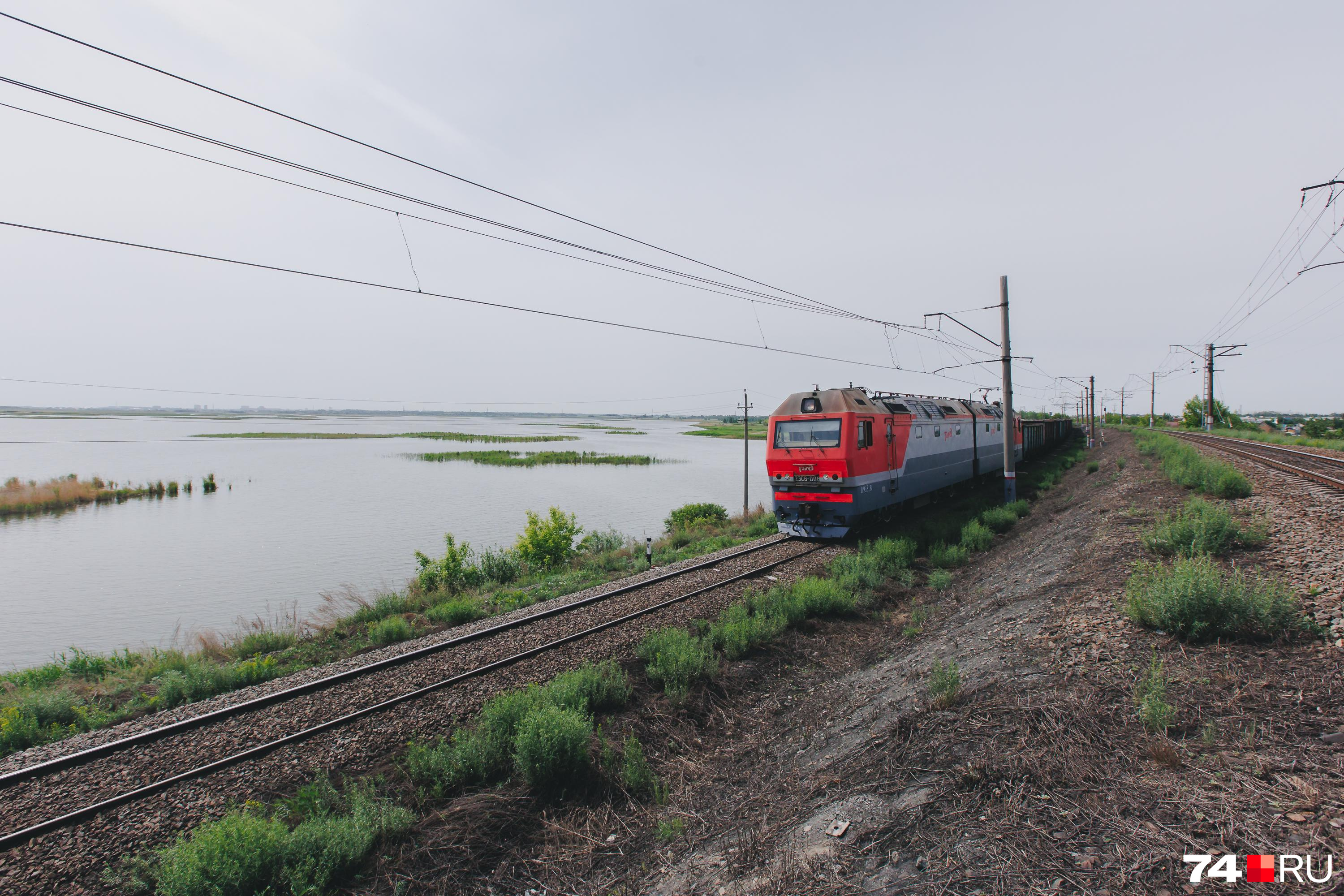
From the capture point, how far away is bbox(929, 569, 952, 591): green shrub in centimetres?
1157

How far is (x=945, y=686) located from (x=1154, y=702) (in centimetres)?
167

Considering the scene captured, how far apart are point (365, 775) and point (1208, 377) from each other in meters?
71.0

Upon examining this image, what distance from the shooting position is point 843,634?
9383 mm

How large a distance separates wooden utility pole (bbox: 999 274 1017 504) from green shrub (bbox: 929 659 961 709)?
49.5ft

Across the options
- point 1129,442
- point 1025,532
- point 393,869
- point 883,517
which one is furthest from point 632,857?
point 1129,442

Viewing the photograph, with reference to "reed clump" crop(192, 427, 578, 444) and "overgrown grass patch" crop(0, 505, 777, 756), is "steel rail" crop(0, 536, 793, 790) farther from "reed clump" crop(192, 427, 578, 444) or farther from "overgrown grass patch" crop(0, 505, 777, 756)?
"reed clump" crop(192, 427, 578, 444)

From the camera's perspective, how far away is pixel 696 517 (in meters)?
23.7

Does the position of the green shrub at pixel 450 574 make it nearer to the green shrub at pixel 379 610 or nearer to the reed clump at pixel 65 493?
the green shrub at pixel 379 610

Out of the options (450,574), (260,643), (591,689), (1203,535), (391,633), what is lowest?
(260,643)

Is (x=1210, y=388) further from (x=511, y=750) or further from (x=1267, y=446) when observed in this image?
(x=511, y=750)

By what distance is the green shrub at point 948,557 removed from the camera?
43.6 ft

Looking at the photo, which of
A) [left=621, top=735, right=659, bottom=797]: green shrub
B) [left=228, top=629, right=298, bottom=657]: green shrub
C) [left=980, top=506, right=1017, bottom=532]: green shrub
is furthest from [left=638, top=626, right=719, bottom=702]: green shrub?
[left=980, top=506, right=1017, bottom=532]: green shrub

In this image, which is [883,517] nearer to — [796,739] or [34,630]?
[796,739]

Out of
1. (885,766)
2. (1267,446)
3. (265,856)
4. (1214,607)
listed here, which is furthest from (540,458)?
(1214,607)
